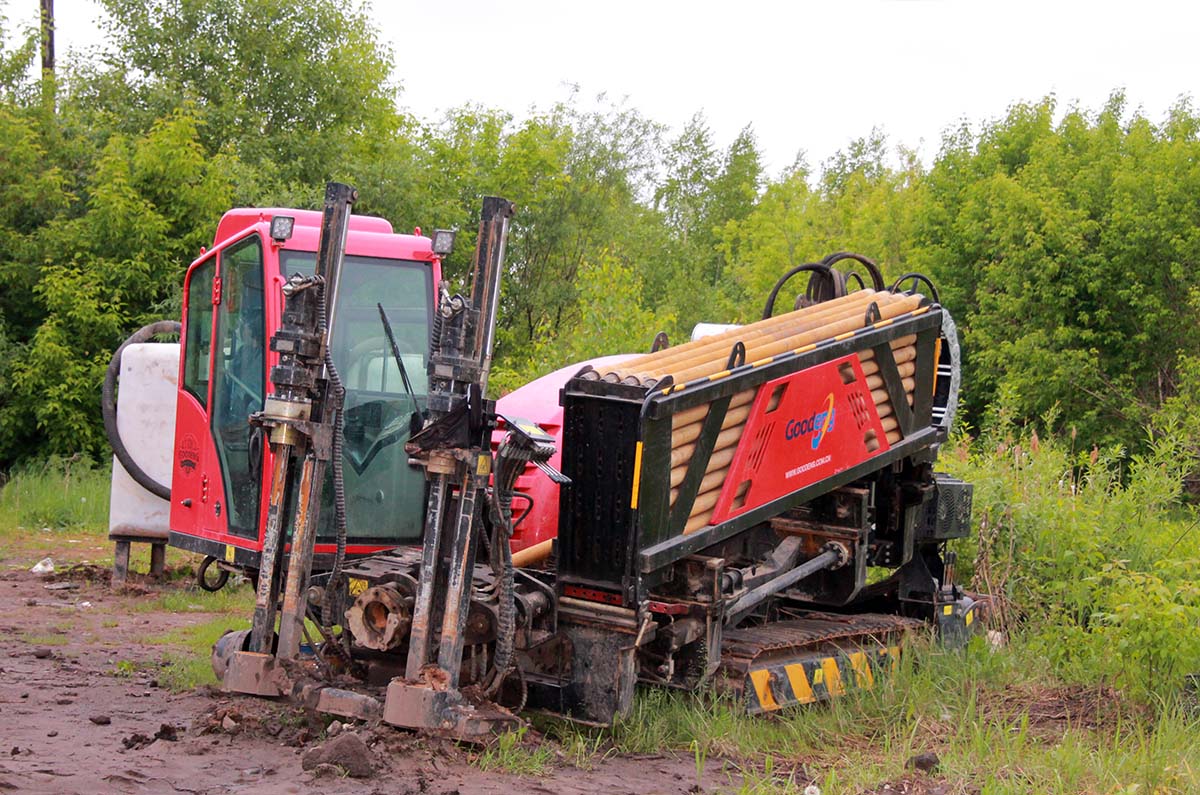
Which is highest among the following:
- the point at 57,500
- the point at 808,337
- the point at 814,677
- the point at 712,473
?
the point at 808,337

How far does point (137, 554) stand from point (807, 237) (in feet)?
94.1

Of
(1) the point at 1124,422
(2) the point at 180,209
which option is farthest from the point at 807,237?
(2) the point at 180,209

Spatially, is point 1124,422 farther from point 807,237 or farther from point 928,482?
point 807,237

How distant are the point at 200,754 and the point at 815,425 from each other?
3479 millimetres

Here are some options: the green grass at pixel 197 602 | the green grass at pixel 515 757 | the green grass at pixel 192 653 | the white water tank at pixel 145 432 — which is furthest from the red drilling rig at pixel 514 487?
the white water tank at pixel 145 432

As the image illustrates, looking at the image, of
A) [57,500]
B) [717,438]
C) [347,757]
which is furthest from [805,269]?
[57,500]

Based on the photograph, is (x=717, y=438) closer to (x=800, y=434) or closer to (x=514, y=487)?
(x=800, y=434)

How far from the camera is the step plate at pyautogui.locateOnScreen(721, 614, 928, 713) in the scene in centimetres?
654

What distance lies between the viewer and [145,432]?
11430mm

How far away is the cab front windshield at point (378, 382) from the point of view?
7.10m

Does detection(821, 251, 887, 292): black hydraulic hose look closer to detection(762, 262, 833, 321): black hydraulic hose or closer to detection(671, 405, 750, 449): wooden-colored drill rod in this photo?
detection(762, 262, 833, 321): black hydraulic hose

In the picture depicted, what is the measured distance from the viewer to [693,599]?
6.28m

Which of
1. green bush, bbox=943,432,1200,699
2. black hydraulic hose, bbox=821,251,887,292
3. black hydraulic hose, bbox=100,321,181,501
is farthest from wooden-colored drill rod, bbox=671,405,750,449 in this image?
black hydraulic hose, bbox=100,321,181,501

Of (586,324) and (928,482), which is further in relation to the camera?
(586,324)
